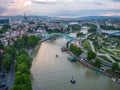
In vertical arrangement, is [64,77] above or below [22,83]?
below

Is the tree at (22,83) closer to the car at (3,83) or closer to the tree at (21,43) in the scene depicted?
the car at (3,83)

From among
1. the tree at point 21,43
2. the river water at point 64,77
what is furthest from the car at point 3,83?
the tree at point 21,43

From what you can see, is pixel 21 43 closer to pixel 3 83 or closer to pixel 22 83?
pixel 3 83

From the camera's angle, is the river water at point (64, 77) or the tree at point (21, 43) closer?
the river water at point (64, 77)

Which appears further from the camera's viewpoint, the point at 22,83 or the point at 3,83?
the point at 3,83

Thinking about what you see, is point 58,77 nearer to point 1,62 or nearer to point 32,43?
point 1,62

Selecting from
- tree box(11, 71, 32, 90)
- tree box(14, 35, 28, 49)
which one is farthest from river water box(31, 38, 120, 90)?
tree box(14, 35, 28, 49)

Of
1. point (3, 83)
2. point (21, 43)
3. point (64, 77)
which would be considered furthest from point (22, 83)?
point (21, 43)

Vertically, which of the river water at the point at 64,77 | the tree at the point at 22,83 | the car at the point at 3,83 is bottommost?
the river water at the point at 64,77

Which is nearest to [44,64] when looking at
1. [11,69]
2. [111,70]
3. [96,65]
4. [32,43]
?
[11,69]
